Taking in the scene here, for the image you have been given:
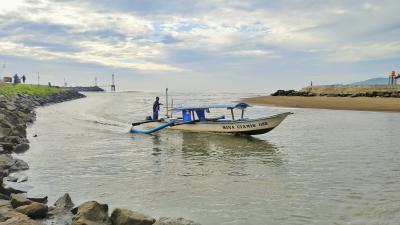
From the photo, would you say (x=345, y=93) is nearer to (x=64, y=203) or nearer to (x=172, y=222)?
(x=64, y=203)

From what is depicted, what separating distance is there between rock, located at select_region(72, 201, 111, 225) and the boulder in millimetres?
939

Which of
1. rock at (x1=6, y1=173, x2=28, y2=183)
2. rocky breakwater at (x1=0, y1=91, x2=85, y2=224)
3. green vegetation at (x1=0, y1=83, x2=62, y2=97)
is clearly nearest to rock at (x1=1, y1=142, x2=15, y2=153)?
rocky breakwater at (x1=0, y1=91, x2=85, y2=224)

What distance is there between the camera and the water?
1200 centimetres

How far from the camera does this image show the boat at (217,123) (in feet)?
96.6

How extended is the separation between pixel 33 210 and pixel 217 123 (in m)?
21.6

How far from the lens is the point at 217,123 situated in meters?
31.1

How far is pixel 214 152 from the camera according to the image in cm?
2292

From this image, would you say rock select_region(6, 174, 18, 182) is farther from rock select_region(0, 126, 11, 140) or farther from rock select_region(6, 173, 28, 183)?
rock select_region(0, 126, 11, 140)

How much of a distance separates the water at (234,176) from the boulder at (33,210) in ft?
7.85

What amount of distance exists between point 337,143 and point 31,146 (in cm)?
1928

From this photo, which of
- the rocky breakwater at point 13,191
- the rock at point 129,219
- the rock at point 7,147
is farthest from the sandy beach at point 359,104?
the rock at point 129,219

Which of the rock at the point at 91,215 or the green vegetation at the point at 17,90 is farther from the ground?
the green vegetation at the point at 17,90

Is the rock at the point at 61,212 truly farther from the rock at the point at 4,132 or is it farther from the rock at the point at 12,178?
the rock at the point at 4,132

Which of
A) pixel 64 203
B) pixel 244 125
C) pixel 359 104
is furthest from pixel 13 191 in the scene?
pixel 359 104
